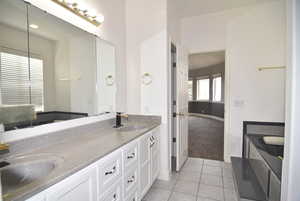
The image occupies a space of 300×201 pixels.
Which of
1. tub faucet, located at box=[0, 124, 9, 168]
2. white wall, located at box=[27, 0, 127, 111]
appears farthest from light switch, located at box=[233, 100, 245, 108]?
tub faucet, located at box=[0, 124, 9, 168]

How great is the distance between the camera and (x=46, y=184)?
75 cm

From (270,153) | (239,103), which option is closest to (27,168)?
(270,153)

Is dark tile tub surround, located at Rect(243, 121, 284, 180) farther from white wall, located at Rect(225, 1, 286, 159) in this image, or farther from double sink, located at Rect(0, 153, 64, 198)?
double sink, located at Rect(0, 153, 64, 198)

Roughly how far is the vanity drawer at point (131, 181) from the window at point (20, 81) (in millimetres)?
990

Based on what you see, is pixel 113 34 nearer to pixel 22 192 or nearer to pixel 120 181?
pixel 120 181

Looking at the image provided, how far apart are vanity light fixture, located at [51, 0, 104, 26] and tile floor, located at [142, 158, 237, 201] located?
2.28 meters

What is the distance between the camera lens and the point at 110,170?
124 centimetres

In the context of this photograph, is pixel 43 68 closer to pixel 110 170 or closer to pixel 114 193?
pixel 110 170

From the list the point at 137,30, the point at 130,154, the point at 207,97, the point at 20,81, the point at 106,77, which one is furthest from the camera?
the point at 207,97

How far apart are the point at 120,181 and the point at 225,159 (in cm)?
247

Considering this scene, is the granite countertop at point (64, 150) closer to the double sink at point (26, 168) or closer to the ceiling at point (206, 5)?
the double sink at point (26, 168)

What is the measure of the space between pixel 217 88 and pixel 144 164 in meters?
7.37

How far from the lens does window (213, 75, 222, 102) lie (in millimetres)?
7834

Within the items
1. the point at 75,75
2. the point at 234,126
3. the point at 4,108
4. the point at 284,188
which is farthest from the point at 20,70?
the point at 234,126
